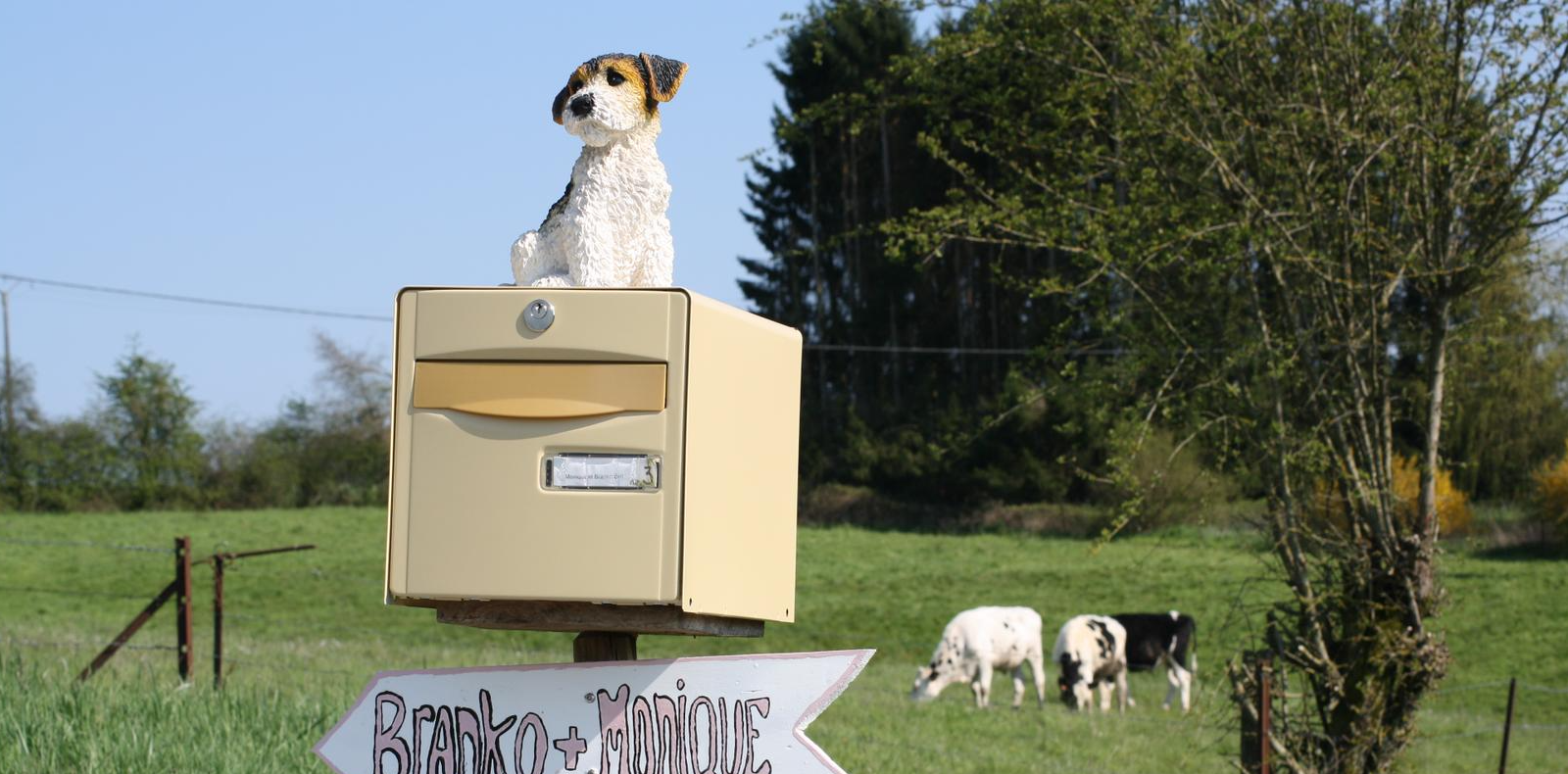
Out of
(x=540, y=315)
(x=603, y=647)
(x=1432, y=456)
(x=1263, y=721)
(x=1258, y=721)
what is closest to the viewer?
(x=540, y=315)

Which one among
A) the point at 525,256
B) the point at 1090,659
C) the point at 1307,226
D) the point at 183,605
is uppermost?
the point at 1307,226

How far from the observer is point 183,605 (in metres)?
8.80

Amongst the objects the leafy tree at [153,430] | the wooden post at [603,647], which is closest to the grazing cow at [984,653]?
the wooden post at [603,647]

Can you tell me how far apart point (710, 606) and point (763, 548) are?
0.81 feet

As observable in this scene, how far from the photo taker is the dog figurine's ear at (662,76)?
2764 mm

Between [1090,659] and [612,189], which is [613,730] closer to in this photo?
[612,189]

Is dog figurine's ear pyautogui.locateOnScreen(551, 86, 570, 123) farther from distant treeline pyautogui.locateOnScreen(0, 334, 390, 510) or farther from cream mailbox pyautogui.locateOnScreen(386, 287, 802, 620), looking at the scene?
distant treeline pyautogui.locateOnScreen(0, 334, 390, 510)

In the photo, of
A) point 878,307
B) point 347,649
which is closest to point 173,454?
point 878,307

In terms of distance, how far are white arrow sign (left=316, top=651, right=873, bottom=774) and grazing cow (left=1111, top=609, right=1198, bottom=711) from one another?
1563 centimetres

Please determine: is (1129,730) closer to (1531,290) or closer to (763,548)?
(763,548)

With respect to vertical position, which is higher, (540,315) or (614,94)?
(614,94)

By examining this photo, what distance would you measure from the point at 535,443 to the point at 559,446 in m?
0.04

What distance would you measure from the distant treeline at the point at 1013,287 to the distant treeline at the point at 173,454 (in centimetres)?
1303

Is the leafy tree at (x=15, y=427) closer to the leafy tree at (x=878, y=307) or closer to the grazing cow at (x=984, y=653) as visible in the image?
the leafy tree at (x=878, y=307)
